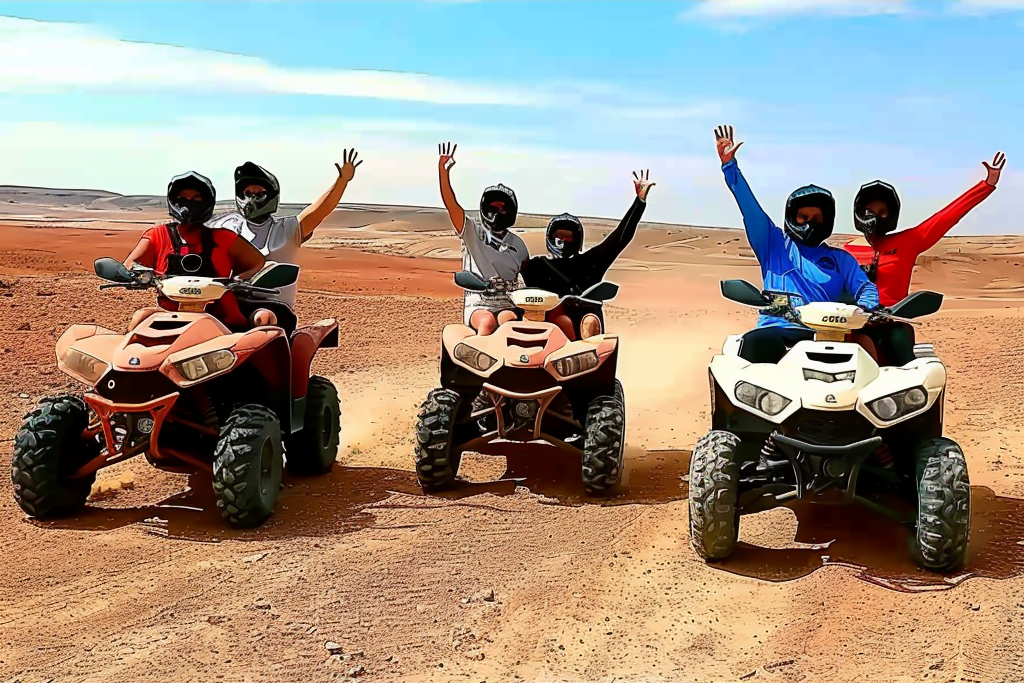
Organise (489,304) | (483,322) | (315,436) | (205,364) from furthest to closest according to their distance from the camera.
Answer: (489,304), (315,436), (483,322), (205,364)

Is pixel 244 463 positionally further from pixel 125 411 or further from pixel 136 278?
pixel 136 278

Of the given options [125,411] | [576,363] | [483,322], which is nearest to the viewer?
[125,411]

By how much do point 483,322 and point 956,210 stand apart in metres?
3.57

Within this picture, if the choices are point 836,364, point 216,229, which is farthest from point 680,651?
point 216,229

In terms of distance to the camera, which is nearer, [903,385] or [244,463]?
[903,385]

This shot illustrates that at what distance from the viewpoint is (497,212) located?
859 cm

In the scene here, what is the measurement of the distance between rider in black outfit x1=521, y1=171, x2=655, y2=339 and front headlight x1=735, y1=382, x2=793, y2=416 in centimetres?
222

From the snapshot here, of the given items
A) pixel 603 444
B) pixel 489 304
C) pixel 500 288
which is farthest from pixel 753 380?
pixel 489 304

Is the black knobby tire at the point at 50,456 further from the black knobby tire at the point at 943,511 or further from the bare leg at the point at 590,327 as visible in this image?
the black knobby tire at the point at 943,511

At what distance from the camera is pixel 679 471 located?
870 cm

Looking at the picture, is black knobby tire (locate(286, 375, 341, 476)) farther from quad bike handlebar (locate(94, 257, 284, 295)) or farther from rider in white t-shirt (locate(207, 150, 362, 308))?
quad bike handlebar (locate(94, 257, 284, 295))

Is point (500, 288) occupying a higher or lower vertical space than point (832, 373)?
higher

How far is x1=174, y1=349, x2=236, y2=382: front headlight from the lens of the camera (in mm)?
6617

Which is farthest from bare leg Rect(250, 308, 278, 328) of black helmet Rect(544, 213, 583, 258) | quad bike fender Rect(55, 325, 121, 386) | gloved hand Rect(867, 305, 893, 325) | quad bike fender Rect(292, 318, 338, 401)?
gloved hand Rect(867, 305, 893, 325)
